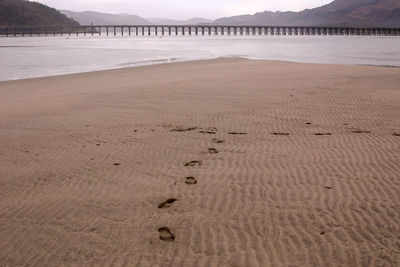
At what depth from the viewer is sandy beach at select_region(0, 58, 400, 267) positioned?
128 inches

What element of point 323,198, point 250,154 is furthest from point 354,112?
point 323,198

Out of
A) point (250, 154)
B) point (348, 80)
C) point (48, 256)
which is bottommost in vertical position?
point (48, 256)

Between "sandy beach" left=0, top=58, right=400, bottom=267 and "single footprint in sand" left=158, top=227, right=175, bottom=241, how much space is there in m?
0.01

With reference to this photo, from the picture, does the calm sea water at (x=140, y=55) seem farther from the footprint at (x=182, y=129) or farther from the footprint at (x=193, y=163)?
the footprint at (x=193, y=163)

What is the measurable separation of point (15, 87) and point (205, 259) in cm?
1487

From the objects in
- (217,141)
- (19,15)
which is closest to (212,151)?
(217,141)

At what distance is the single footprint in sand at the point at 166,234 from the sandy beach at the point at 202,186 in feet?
0.03

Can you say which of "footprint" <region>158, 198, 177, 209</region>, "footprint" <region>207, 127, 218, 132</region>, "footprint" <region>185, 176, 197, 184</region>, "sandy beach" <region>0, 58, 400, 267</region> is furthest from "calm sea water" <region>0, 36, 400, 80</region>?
"footprint" <region>158, 198, 177, 209</region>

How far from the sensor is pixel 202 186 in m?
4.56

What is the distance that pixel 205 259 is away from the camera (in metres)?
3.13

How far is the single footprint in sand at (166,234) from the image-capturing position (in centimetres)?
343

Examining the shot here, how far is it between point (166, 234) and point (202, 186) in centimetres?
117

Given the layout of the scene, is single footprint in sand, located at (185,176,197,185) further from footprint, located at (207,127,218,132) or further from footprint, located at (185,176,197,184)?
footprint, located at (207,127,218,132)

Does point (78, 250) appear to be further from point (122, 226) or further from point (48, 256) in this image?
point (122, 226)
